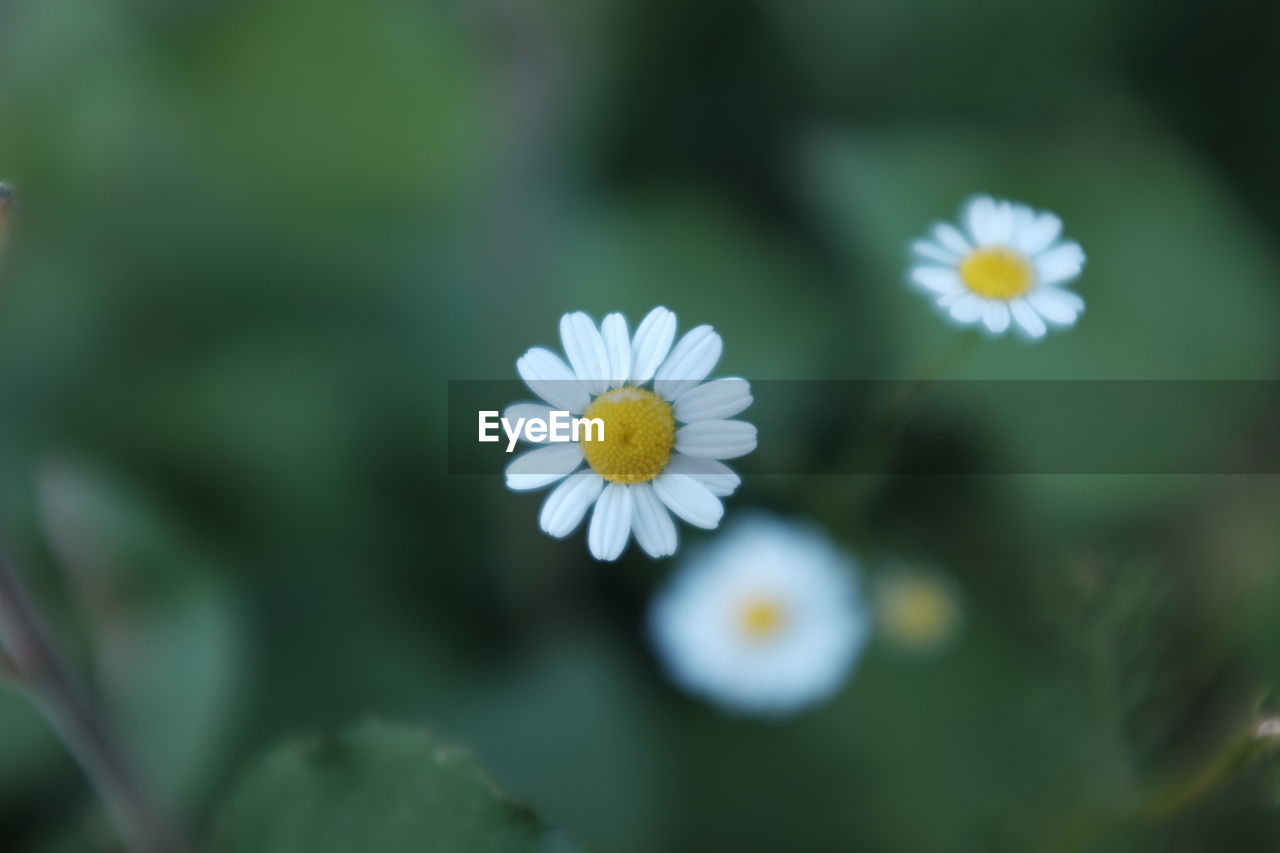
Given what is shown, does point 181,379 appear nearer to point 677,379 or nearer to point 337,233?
point 337,233

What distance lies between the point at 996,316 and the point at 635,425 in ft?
0.87

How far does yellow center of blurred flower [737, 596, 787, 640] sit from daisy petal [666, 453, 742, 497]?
0.90 meters

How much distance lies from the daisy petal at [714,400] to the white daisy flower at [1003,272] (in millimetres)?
190

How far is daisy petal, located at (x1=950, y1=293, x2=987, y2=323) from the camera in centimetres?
80

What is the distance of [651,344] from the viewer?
731 mm

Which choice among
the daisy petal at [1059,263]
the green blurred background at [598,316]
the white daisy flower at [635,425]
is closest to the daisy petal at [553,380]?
the white daisy flower at [635,425]

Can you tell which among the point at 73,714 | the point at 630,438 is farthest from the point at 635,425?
the point at 73,714

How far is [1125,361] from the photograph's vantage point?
5.66ft

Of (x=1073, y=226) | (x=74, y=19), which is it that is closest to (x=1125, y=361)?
(x=1073, y=226)

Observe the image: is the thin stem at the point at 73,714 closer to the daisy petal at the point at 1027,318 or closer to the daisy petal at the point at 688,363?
the daisy petal at the point at 688,363

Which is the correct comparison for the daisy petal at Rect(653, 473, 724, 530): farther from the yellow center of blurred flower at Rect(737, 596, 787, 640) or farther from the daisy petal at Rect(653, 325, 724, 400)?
the yellow center of blurred flower at Rect(737, 596, 787, 640)

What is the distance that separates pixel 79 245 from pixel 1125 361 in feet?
5.42

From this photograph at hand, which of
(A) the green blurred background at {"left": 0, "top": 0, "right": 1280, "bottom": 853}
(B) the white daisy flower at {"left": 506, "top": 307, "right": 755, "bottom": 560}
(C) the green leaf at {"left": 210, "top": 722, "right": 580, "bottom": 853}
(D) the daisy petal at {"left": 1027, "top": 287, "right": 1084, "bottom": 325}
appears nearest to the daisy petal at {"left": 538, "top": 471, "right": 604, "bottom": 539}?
(B) the white daisy flower at {"left": 506, "top": 307, "right": 755, "bottom": 560}

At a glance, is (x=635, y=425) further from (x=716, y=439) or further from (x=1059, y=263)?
(x=1059, y=263)
